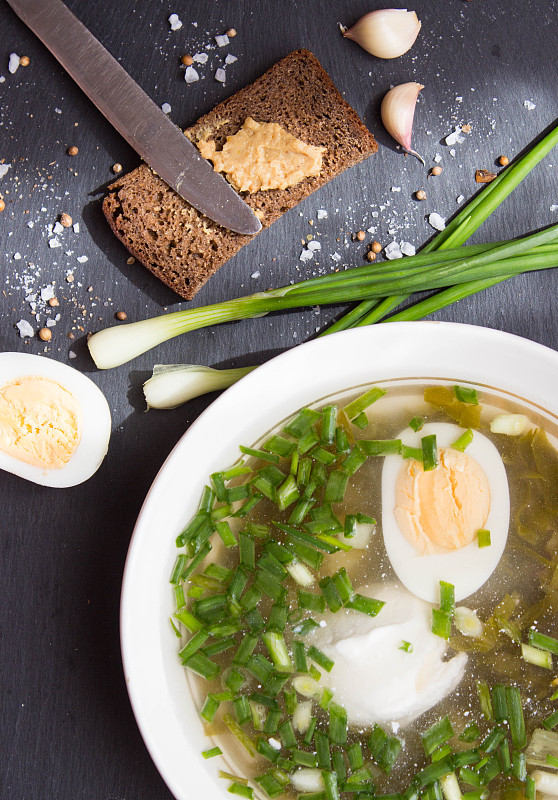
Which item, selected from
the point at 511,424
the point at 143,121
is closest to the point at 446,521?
the point at 511,424

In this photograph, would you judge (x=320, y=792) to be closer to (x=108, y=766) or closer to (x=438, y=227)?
(x=108, y=766)

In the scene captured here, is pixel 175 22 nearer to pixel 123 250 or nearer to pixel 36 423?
pixel 123 250

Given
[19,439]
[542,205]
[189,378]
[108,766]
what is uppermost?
[19,439]

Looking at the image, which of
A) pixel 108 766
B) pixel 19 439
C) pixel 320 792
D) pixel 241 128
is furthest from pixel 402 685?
pixel 241 128

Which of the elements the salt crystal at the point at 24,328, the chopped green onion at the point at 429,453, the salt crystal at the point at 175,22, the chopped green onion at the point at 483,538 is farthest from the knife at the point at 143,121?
the chopped green onion at the point at 483,538

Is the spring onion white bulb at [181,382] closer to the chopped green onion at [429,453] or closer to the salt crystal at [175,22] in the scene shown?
the chopped green onion at [429,453]
